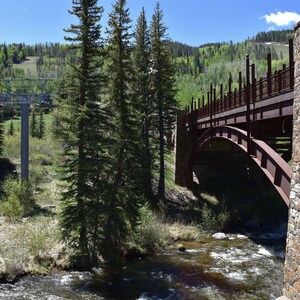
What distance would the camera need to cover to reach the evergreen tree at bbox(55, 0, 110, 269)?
17.1 metres

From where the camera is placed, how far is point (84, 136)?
17188 mm

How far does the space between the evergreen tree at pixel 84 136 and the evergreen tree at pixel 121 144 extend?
70 cm

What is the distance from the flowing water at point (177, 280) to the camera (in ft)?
48.5

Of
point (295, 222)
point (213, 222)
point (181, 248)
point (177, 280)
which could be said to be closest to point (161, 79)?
point (213, 222)

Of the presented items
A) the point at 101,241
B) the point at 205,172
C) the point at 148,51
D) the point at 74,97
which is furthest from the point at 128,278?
the point at 205,172

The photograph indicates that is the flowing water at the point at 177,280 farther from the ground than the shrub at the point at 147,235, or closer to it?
closer to it

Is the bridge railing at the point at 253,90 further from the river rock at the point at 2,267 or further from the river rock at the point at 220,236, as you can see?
the river rock at the point at 2,267

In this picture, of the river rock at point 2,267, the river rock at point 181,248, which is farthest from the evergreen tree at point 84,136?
the river rock at point 181,248

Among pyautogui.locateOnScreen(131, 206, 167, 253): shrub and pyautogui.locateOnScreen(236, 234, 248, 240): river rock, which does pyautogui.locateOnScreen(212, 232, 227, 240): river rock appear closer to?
pyautogui.locateOnScreen(236, 234, 248, 240): river rock

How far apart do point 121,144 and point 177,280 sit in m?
6.83

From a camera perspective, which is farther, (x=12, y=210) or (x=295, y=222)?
(x=12, y=210)

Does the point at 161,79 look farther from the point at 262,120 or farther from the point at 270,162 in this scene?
the point at 270,162

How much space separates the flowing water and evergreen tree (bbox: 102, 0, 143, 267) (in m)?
1.84

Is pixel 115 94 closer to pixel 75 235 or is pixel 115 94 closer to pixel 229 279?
pixel 75 235
